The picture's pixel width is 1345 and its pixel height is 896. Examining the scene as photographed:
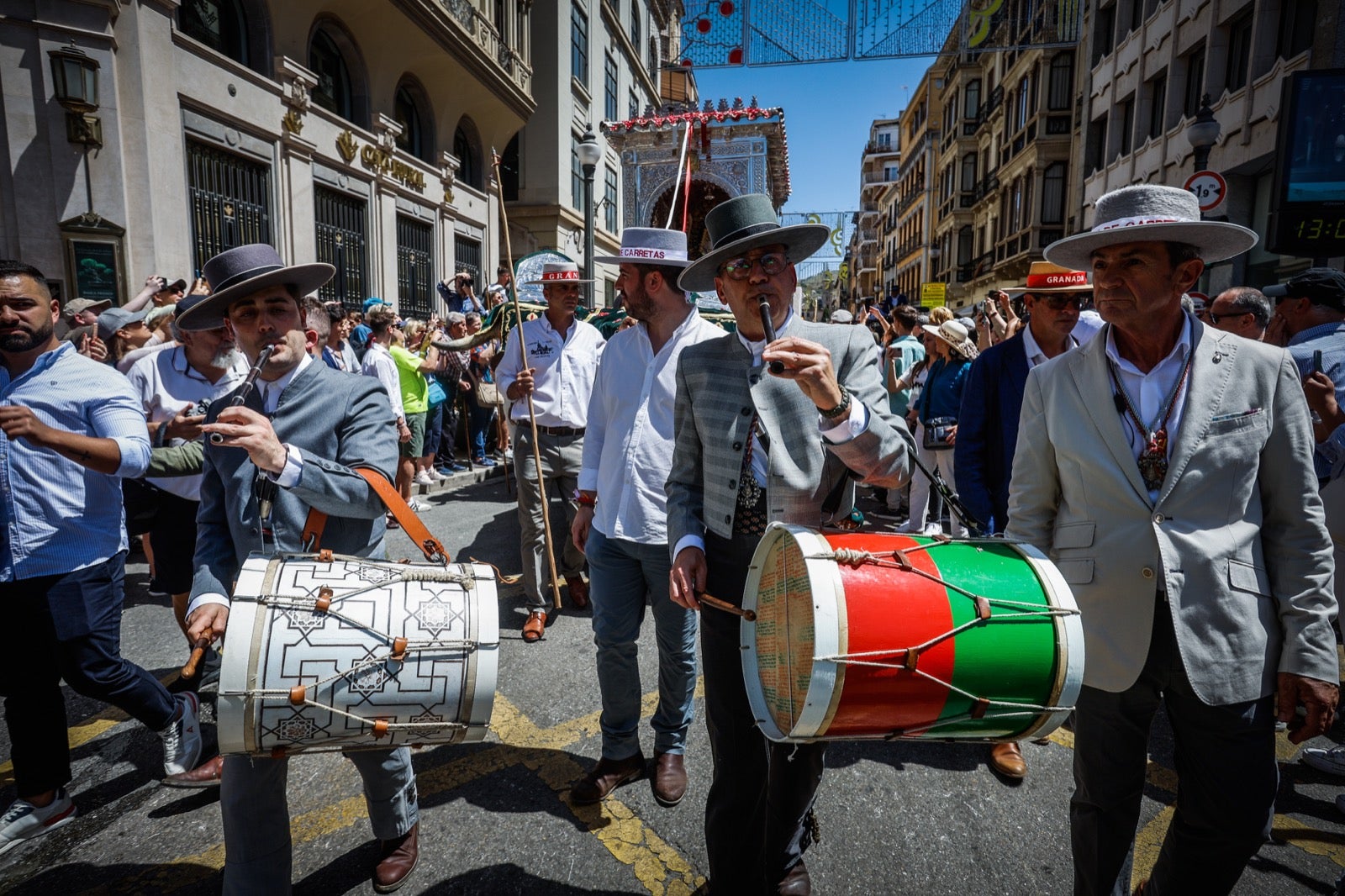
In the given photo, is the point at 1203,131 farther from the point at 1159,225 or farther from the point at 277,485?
the point at 277,485

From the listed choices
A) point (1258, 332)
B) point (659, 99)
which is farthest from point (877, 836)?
point (659, 99)

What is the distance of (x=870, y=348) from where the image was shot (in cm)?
223

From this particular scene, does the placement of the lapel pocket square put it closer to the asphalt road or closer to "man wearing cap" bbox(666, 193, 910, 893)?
"man wearing cap" bbox(666, 193, 910, 893)

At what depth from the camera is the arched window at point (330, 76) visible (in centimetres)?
1359

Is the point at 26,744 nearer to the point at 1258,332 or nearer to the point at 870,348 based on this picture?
the point at 870,348

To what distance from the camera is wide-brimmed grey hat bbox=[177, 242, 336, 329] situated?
7.26 ft

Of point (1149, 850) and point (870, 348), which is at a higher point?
point (870, 348)

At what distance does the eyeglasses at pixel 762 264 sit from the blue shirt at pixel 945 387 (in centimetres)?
383

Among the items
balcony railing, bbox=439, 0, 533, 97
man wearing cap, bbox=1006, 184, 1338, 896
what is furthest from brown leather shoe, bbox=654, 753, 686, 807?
balcony railing, bbox=439, 0, 533, 97

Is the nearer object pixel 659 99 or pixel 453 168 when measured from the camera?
pixel 453 168

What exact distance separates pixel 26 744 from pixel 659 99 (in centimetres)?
4418

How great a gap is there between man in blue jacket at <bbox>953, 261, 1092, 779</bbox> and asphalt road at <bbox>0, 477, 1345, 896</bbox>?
1.88 ft

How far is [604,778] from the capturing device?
3031 mm

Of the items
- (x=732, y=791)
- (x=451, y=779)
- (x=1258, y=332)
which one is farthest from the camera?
(x=1258, y=332)
